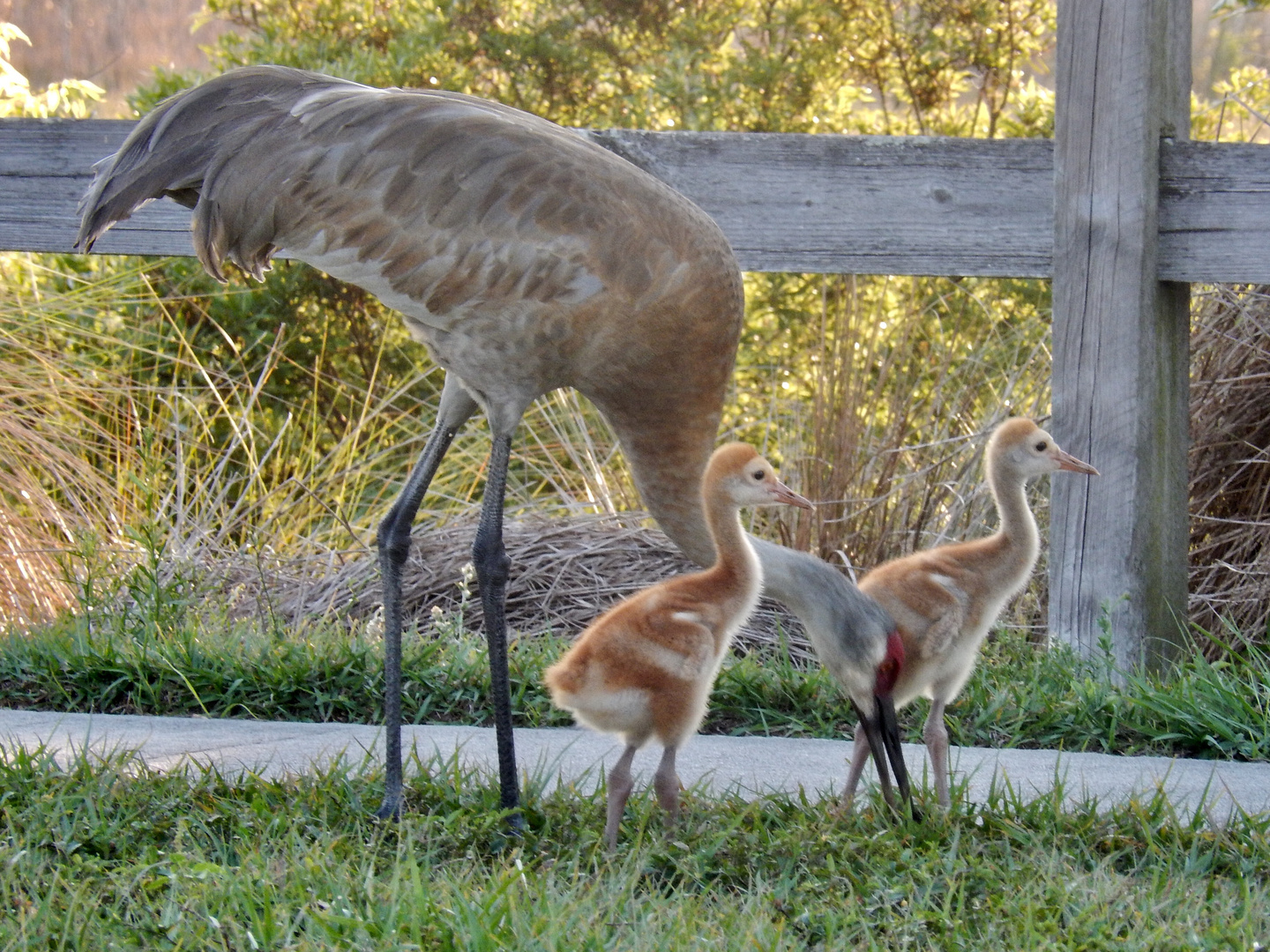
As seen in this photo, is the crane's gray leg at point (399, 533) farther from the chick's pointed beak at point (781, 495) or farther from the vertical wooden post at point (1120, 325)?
the vertical wooden post at point (1120, 325)

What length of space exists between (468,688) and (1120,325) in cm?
221

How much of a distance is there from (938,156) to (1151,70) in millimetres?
657

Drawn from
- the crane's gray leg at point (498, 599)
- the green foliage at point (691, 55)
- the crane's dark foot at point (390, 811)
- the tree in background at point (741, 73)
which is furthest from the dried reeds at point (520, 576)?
the green foliage at point (691, 55)

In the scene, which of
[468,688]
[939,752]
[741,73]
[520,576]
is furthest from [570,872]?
[741,73]

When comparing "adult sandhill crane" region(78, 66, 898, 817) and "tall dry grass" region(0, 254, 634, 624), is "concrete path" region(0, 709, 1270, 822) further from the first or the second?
"tall dry grass" region(0, 254, 634, 624)

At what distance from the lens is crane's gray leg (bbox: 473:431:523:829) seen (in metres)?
3.40

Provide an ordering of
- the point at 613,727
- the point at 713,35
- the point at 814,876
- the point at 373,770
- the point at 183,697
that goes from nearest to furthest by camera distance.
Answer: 1. the point at 814,876
2. the point at 613,727
3. the point at 373,770
4. the point at 183,697
5. the point at 713,35

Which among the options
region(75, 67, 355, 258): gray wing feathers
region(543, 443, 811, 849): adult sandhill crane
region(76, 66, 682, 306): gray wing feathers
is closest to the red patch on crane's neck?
region(543, 443, 811, 849): adult sandhill crane

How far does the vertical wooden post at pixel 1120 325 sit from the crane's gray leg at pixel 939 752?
3.89 feet

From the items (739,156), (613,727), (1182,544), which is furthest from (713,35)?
(613,727)

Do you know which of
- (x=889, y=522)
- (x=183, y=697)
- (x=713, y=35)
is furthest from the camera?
(x=713, y=35)

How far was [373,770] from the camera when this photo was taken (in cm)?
362

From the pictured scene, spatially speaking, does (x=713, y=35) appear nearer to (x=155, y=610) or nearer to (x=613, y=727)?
(x=155, y=610)

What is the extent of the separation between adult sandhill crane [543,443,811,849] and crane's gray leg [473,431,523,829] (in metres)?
0.18
